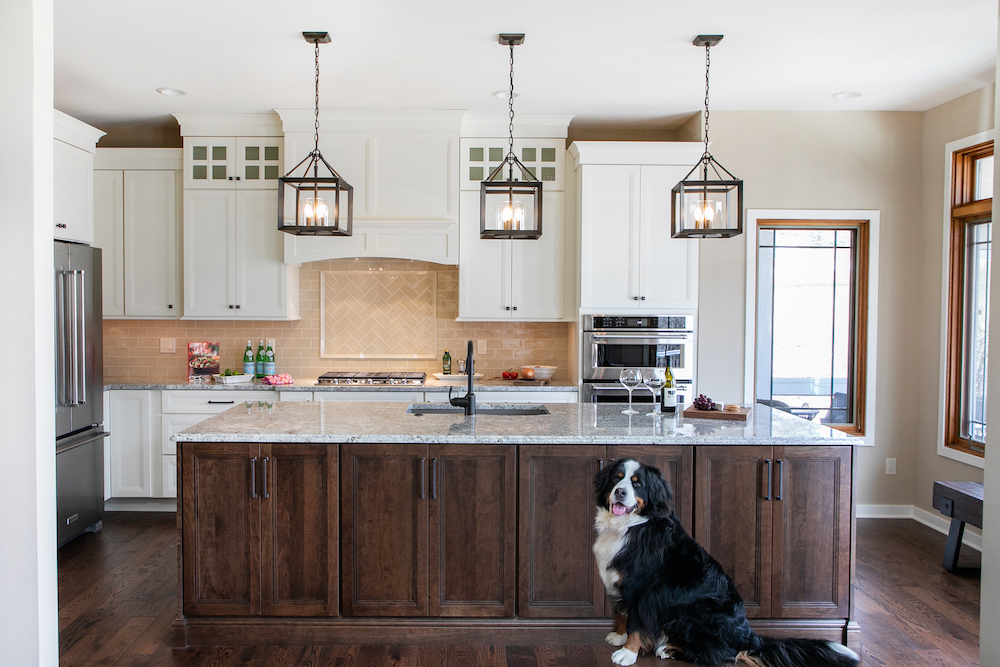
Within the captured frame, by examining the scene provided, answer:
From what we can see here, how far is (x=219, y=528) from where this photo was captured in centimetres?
268

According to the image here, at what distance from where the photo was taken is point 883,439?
464cm

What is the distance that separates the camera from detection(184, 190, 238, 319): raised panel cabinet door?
470cm

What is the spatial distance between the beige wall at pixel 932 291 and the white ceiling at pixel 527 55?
0.18m

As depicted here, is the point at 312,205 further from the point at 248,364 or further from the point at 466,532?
the point at 248,364

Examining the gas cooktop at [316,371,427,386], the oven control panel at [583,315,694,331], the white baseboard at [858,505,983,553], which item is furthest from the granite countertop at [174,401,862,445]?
the white baseboard at [858,505,983,553]

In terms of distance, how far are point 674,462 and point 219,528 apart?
1903 millimetres

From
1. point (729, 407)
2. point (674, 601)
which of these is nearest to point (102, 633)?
point (674, 601)

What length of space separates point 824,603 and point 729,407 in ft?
2.99

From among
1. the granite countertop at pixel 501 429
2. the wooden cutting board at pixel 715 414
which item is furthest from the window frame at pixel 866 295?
the wooden cutting board at pixel 715 414

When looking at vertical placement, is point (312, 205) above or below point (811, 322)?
above

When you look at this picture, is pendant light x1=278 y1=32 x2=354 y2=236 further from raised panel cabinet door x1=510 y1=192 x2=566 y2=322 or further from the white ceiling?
raised panel cabinet door x1=510 y1=192 x2=566 y2=322

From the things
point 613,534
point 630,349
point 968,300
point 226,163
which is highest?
point 226,163

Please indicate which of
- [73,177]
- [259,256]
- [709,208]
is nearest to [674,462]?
[709,208]

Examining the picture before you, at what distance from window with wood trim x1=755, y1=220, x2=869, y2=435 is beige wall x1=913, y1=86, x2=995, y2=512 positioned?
1.27ft
